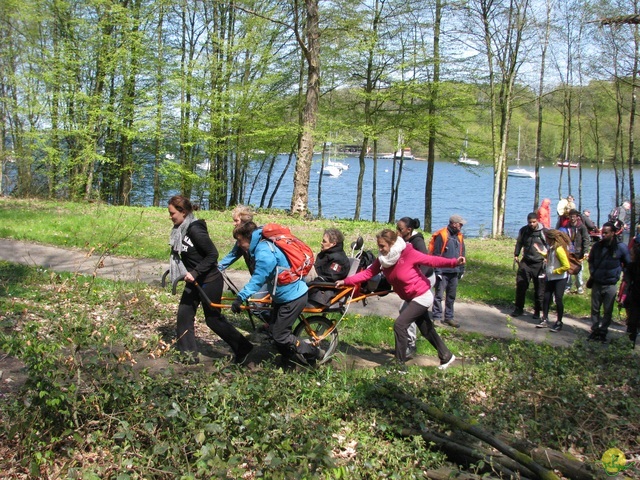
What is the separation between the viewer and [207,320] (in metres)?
6.09

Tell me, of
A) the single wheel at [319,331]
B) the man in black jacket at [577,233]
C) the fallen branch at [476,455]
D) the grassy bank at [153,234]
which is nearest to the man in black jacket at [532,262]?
the grassy bank at [153,234]

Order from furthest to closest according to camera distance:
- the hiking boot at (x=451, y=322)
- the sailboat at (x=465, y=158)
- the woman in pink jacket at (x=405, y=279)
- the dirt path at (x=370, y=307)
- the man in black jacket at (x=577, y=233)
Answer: the sailboat at (x=465, y=158) → the man in black jacket at (x=577, y=233) → the hiking boot at (x=451, y=322) → the dirt path at (x=370, y=307) → the woman in pink jacket at (x=405, y=279)

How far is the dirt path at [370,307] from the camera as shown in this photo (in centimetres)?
870

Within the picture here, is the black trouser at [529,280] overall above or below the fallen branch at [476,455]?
above

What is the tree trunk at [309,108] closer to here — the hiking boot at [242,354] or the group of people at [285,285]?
the group of people at [285,285]

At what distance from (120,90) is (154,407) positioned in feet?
82.2

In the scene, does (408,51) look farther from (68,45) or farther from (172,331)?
(172,331)

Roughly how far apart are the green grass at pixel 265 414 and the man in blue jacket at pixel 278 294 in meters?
0.45

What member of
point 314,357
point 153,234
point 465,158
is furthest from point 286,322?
point 465,158

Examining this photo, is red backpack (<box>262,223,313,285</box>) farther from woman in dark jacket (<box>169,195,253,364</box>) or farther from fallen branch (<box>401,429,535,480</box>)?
fallen branch (<box>401,429,535,480</box>)

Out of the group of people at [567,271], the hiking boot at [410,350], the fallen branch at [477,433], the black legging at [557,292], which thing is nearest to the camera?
the fallen branch at [477,433]

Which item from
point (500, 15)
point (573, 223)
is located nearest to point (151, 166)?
point (500, 15)

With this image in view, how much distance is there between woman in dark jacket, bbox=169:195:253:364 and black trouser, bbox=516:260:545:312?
226 inches

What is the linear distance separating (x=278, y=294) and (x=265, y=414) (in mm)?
1644
